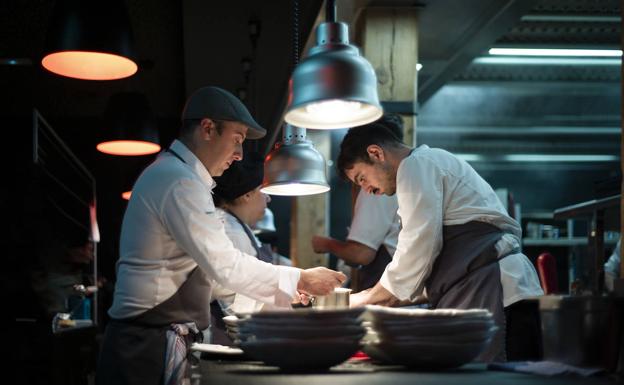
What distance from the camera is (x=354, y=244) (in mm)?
4371

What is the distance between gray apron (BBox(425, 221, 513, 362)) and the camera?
288 cm

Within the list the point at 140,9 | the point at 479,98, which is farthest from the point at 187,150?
the point at 479,98

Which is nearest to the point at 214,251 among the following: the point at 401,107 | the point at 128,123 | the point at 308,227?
the point at 401,107

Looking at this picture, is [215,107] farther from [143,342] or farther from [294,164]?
[143,342]

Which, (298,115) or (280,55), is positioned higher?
(280,55)

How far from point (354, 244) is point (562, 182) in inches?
416

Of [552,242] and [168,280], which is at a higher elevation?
[552,242]

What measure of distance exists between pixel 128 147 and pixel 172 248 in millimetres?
4404

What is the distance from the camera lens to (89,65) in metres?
4.20

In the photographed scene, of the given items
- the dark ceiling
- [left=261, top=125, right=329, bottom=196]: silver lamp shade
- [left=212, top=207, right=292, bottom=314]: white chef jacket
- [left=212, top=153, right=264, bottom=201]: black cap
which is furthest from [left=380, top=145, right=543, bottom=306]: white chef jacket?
the dark ceiling

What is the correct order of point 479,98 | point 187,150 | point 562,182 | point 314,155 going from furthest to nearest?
point 562,182 → point 479,98 → point 314,155 → point 187,150

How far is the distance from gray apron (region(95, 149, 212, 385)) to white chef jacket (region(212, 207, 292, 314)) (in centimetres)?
69

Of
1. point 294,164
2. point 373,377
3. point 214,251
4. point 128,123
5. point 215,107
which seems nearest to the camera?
point 373,377

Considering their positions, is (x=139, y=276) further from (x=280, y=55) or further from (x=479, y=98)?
(x=479, y=98)
